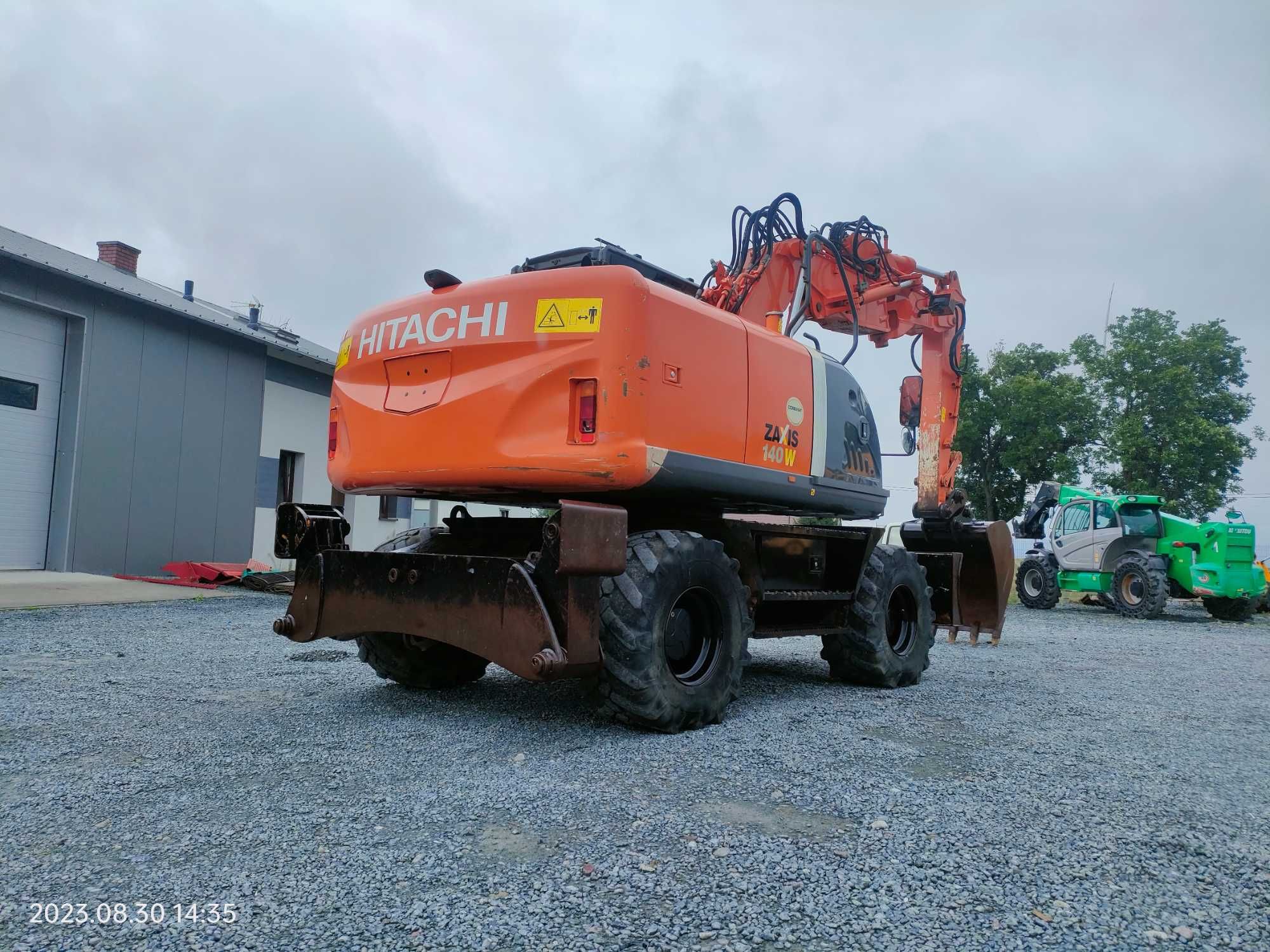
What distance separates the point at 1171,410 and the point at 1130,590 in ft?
76.8

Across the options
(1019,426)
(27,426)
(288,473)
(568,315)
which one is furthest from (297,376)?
(1019,426)

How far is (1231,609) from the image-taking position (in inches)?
627

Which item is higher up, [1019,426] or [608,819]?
[1019,426]

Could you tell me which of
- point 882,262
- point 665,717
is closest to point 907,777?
point 665,717

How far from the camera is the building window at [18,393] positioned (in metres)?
12.7

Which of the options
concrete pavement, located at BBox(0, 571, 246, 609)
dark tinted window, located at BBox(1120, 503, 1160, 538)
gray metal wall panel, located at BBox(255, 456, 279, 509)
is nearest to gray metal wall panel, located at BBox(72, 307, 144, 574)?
concrete pavement, located at BBox(0, 571, 246, 609)

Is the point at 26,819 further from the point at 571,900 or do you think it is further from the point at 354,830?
the point at 571,900

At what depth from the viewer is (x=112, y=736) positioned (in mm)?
4309

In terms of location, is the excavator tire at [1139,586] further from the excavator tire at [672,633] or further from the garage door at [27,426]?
the garage door at [27,426]

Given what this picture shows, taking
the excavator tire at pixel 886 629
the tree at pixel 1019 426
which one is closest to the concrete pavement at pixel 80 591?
the excavator tire at pixel 886 629

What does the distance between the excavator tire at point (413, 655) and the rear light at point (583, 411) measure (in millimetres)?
1677

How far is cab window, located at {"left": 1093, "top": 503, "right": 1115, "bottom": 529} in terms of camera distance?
1669 centimetres

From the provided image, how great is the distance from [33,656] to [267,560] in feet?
34.4

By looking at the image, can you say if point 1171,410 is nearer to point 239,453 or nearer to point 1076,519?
point 1076,519
